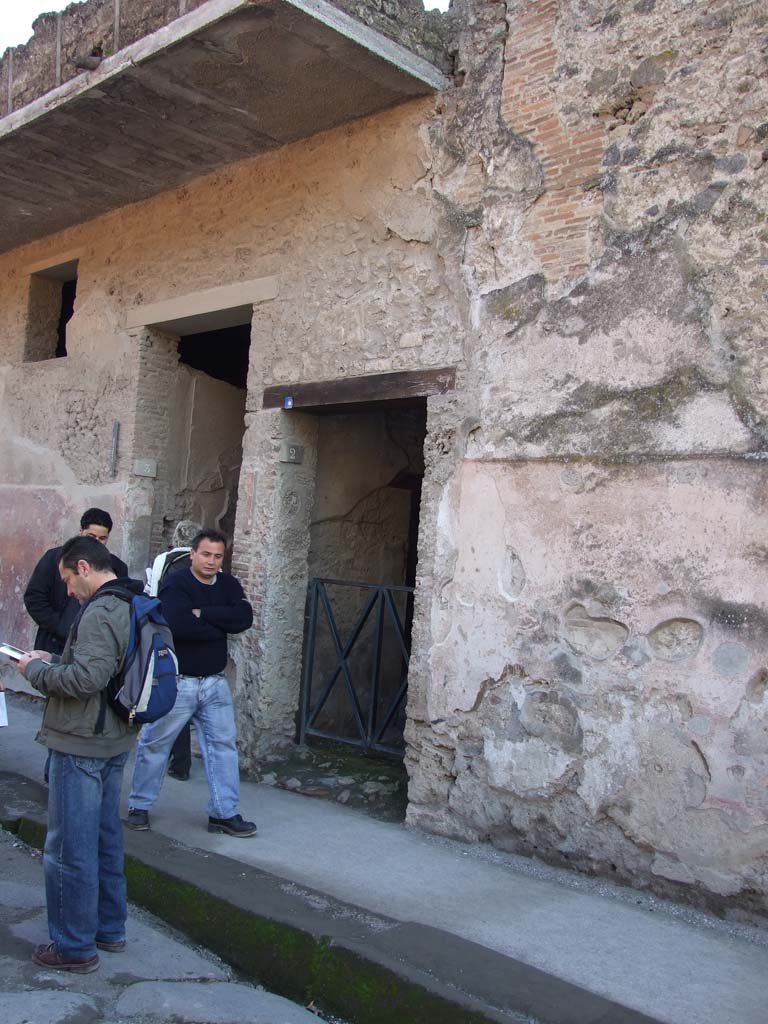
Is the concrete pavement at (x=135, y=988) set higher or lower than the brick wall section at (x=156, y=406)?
lower

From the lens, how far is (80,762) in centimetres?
330

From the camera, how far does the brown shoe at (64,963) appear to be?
3328 millimetres

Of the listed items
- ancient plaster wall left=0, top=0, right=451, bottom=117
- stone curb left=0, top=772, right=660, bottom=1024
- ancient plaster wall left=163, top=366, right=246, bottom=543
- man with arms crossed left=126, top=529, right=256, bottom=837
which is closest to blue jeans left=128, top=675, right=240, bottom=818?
man with arms crossed left=126, top=529, right=256, bottom=837

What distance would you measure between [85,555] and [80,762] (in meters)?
0.73

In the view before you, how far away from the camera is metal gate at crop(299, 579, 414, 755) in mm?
5969

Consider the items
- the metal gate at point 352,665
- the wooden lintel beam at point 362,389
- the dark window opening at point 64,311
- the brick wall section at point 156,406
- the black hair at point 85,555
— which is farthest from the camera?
the dark window opening at point 64,311

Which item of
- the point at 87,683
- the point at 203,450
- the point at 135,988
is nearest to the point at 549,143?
the point at 87,683

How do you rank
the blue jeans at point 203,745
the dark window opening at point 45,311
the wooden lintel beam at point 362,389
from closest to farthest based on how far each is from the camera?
the blue jeans at point 203,745 < the wooden lintel beam at point 362,389 < the dark window opening at point 45,311

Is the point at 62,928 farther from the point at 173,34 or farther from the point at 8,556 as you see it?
the point at 8,556

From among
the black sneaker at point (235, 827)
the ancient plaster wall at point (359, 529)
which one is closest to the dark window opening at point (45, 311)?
the ancient plaster wall at point (359, 529)

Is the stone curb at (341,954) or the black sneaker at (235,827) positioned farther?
the black sneaker at (235,827)

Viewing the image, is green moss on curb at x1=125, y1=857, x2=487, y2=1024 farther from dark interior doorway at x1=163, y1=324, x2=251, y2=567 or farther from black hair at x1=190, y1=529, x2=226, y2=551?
dark interior doorway at x1=163, y1=324, x2=251, y2=567

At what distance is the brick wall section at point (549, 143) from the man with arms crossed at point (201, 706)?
2.21 meters

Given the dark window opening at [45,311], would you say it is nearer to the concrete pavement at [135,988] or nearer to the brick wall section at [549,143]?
the brick wall section at [549,143]
